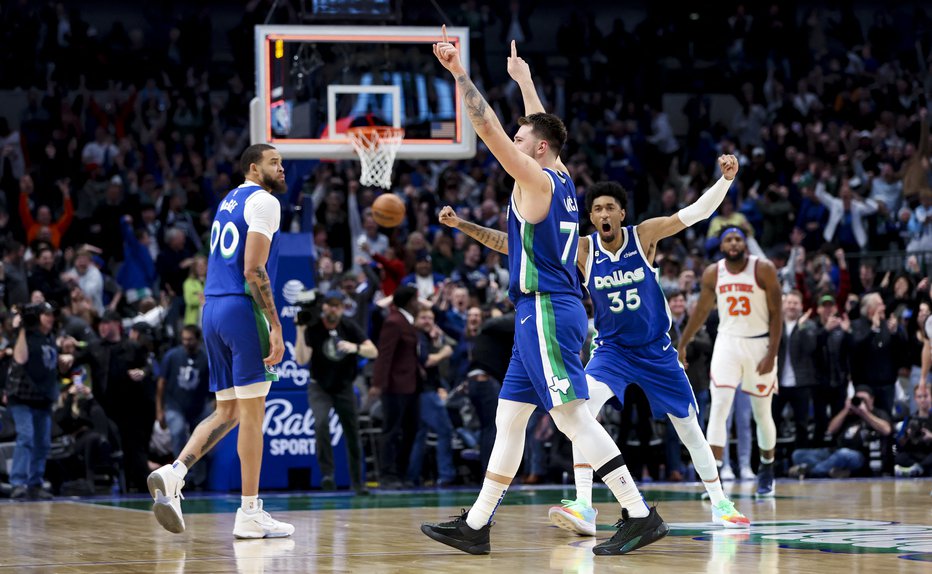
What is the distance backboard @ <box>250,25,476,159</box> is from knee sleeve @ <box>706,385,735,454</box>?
4.26m

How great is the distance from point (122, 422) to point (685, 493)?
633 centimetres

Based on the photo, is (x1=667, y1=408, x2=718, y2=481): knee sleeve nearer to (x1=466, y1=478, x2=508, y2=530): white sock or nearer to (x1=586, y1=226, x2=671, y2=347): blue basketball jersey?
(x1=586, y1=226, x2=671, y2=347): blue basketball jersey

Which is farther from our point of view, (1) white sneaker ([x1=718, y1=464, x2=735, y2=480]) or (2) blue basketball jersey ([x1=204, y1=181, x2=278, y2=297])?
(1) white sneaker ([x1=718, y1=464, x2=735, y2=480])

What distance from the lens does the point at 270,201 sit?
8.45m

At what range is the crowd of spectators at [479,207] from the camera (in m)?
15.0

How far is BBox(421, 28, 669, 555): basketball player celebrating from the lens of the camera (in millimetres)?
7223

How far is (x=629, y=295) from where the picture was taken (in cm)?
931

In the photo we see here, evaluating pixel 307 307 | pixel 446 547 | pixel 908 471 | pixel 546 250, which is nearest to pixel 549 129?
pixel 546 250

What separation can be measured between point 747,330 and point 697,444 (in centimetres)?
297

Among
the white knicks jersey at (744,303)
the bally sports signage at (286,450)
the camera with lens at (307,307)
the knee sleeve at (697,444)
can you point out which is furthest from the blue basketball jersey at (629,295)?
the bally sports signage at (286,450)

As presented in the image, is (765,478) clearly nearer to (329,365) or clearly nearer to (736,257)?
(736,257)

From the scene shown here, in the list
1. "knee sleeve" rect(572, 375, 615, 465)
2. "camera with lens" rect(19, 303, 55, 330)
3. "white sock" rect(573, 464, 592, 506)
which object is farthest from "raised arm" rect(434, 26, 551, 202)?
"camera with lens" rect(19, 303, 55, 330)

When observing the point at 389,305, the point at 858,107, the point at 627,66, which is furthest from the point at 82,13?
the point at 858,107

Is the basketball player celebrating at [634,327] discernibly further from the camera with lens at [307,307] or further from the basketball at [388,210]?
the camera with lens at [307,307]
